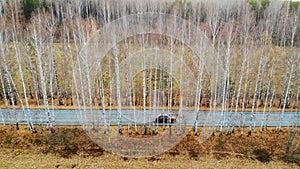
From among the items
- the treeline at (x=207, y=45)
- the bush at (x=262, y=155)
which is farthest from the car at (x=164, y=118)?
the bush at (x=262, y=155)

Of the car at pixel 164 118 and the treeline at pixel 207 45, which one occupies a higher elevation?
the treeline at pixel 207 45

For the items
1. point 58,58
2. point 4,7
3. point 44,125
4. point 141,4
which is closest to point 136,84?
point 141,4

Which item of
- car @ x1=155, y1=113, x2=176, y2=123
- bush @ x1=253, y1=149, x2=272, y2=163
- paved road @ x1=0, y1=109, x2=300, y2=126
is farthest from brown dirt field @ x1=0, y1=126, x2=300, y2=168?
car @ x1=155, y1=113, x2=176, y2=123

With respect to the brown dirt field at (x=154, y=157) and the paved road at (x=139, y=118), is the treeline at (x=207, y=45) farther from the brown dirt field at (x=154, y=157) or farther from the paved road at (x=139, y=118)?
the brown dirt field at (x=154, y=157)

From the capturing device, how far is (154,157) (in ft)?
56.3

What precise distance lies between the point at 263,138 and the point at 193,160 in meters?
7.02

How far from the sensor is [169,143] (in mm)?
18656

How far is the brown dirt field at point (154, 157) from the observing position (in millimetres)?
16375

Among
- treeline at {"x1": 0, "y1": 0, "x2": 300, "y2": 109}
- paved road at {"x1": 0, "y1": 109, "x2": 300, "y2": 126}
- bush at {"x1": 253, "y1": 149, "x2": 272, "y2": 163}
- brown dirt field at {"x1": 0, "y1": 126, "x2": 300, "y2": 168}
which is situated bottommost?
bush at {"x1": 253, "y1": 149, "x2": 272, "y2": 163}

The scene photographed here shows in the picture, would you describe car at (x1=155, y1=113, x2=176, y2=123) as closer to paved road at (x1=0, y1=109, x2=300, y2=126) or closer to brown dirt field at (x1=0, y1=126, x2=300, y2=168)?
paved road at (x1=0, y1=109, x2=300, y2=126)

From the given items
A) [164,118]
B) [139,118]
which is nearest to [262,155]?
[164,118]

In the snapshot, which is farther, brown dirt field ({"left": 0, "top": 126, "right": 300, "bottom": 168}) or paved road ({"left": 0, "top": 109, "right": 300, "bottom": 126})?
paved road ({"left": 0, "top": 109, "right": 300, "bottom": 126})

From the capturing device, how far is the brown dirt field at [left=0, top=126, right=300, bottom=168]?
1638 centimetres

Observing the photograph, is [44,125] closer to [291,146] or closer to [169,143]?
[169,143]
